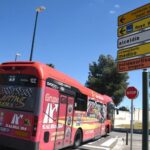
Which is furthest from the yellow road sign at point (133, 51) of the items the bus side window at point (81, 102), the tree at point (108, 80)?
the tree at point (108, 80)

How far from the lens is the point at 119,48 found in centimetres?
898

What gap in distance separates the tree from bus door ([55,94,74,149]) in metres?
32.4

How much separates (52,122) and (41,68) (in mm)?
2091

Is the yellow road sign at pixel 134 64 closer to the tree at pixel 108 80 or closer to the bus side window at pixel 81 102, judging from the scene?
the bus side window at pixel 81 102

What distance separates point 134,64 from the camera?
27.8ft

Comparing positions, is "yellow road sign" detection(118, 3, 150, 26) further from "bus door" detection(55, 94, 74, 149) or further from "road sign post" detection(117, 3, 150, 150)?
"bus door" detection(55, 94, 74, 149)

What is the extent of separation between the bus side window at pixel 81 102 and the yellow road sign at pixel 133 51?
5171 millimetres

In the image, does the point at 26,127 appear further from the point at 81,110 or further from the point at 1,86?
the point at 81,110

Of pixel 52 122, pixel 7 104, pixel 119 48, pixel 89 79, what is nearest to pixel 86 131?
pixel 52 122

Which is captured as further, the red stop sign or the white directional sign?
the red stop sign

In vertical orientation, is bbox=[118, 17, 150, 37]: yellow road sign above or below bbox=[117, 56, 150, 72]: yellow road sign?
above

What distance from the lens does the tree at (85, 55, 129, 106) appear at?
4528cm

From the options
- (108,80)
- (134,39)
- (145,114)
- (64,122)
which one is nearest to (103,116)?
(64,122)

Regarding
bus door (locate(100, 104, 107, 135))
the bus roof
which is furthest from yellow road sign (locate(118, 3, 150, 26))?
bus door (locate(100, 104, 107, 135))
